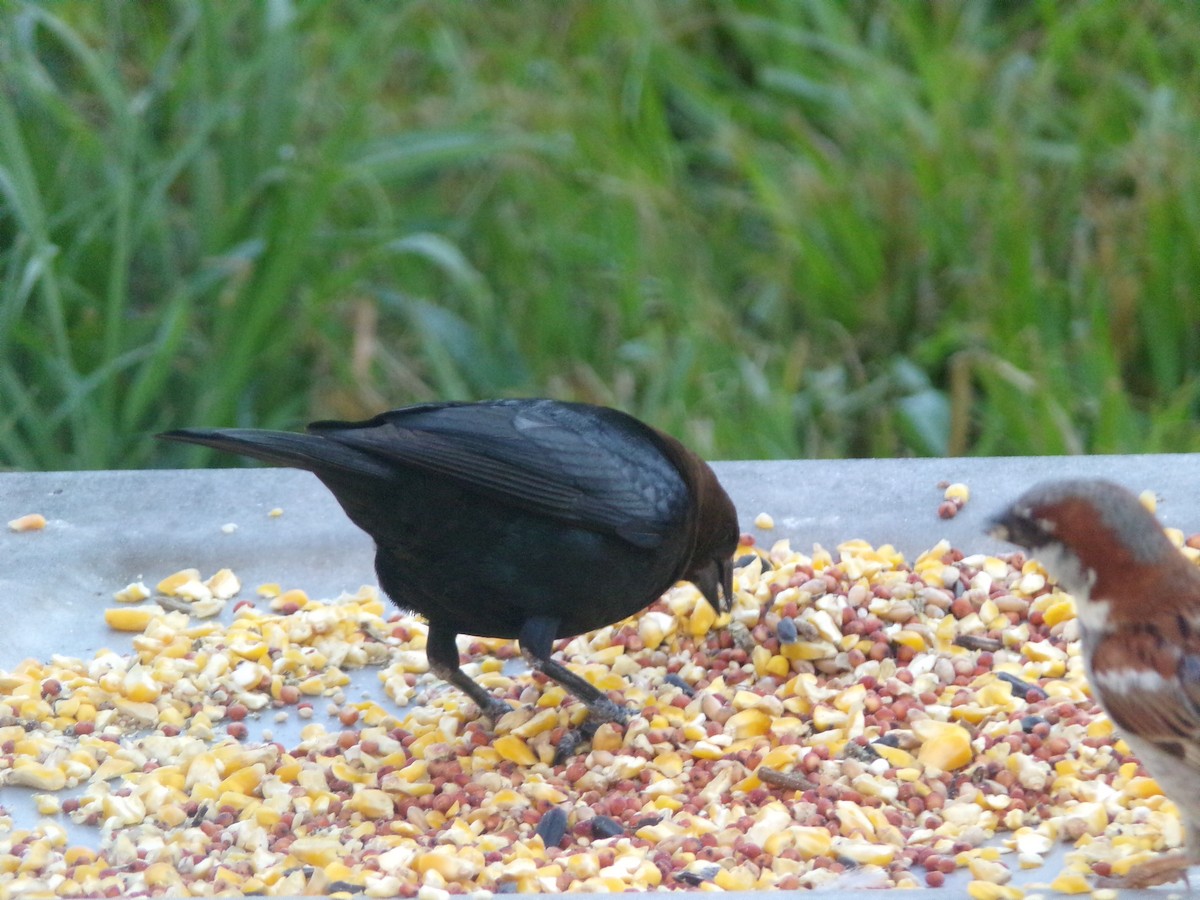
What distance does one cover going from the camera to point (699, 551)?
2.96 meters

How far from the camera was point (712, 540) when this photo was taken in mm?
2977

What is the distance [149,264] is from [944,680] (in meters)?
2.91

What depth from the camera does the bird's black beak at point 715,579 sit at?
9.90 feet

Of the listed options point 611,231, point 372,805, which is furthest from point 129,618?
point 611,231

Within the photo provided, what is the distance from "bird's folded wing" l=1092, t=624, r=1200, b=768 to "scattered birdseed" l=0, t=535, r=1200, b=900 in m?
0.23

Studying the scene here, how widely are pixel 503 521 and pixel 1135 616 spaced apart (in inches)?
42.0

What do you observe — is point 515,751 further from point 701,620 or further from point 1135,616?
point 1135,616

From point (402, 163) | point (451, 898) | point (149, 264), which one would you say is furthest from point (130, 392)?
point (451, 898)

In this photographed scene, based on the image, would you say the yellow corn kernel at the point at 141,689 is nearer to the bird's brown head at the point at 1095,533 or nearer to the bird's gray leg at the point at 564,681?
the bird's gray leg at the point at 564,681

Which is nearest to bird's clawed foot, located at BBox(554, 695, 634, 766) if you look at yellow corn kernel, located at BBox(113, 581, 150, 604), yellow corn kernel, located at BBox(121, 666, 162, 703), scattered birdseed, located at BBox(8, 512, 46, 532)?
yellow corn kernel, located at BBox(121, 666, 162, 703)

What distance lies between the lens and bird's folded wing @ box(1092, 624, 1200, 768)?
80.4 inches

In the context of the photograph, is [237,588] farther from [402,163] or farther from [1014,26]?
[1014,26]

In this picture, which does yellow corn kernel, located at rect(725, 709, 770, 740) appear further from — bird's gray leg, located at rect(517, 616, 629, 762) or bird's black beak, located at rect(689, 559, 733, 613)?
bird's black beak, located at rect(689, 559, 733, 613)

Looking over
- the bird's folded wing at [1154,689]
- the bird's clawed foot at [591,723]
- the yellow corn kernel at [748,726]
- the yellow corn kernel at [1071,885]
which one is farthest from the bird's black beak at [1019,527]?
the bird's clawed foot at [591,723]
